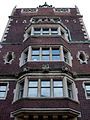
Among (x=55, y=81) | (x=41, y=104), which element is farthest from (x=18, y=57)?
(x=41, y=104)

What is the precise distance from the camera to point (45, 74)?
52.6 ft

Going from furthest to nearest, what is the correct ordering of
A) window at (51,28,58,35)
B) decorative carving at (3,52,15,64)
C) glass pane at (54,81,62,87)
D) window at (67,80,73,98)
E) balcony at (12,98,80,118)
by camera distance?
window at (51,28,58,35) < decorative carving at (3,52,15,64) < window at (67,80,73,98) < glass pane at (54,81,62,87) < balcony at (12,98,80,118)

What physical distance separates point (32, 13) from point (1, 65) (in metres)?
12.0

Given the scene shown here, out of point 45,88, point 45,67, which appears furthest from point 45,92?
point 45,67

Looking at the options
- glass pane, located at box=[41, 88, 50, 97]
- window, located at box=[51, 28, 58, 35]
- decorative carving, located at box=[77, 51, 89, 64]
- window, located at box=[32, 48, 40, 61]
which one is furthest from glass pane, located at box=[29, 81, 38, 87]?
window, located at box=[51, 28, 58, 35]

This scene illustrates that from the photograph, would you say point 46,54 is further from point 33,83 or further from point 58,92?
point 58,92

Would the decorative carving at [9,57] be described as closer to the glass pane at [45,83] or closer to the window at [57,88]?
the glass pane at [45,83]

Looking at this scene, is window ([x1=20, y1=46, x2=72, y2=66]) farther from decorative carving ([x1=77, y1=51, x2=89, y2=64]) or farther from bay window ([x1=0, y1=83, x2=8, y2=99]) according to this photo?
bay window ([x1=0, y1=83, x2=8, y2=99])

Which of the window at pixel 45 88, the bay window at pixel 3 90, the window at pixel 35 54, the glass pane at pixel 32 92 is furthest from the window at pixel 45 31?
the glass pane at pixel 32 92

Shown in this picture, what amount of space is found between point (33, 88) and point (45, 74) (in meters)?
1.49

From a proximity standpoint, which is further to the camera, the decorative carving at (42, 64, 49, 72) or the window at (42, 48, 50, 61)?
the window at (42, 48, 50, 61)

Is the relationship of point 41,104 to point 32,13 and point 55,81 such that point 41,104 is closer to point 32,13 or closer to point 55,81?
point 55,81

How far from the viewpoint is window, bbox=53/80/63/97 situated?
1484 cm

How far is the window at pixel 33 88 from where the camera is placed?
14938mm
